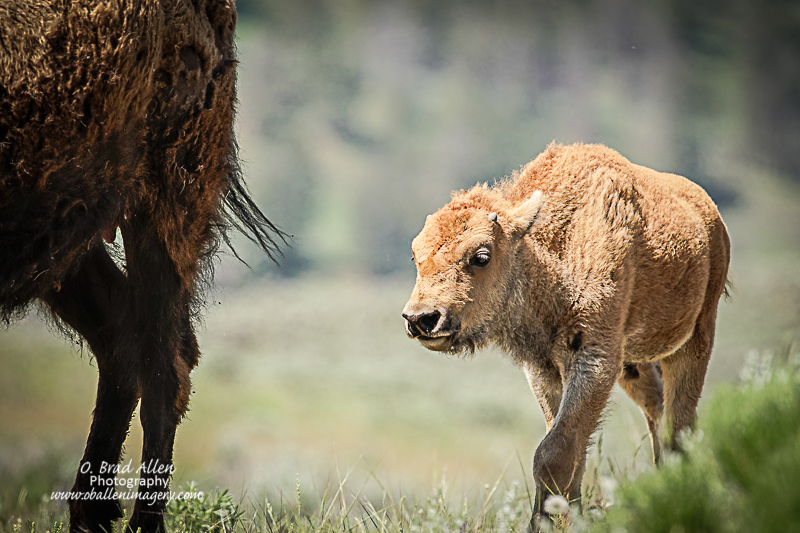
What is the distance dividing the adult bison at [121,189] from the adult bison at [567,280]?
46.4 inches

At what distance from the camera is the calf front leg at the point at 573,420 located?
9.66 feet

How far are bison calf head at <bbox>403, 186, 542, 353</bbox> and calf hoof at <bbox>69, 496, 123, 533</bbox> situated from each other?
1894 millimetres

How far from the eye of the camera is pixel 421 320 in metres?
2.96

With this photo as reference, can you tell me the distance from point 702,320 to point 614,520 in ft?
8.23

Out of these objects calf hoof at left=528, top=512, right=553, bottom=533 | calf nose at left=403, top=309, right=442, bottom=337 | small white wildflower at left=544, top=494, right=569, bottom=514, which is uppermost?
calf nose at left=403, top=309, right=442, bottom=337

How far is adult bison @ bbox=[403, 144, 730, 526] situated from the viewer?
3.04 m

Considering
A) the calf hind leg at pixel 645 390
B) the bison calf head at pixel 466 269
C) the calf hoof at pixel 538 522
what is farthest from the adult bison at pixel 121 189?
the calf hind leg at pixel 645 390

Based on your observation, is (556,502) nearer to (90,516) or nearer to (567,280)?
(567,280)

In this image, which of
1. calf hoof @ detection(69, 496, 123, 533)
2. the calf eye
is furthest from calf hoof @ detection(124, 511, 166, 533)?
the calf eye

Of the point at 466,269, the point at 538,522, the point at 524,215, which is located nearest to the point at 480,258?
the point at 466,269

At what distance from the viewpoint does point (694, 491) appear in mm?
1622

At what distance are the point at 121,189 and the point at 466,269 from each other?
1.59m

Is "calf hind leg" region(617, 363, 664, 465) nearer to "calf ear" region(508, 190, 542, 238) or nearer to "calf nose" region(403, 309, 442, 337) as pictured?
"calf ear" region(508, 190, 542, 238)

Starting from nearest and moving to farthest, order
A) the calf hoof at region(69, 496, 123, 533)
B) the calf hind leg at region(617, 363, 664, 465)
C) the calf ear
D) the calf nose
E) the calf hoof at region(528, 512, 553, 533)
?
the calf hoof at region(528, 512, 553, 533) < the calf nose < the calf ear < the calf hoof at region(69, 496, 123, 533) < the calf hind leg at region(617, 363, 664, 465)
